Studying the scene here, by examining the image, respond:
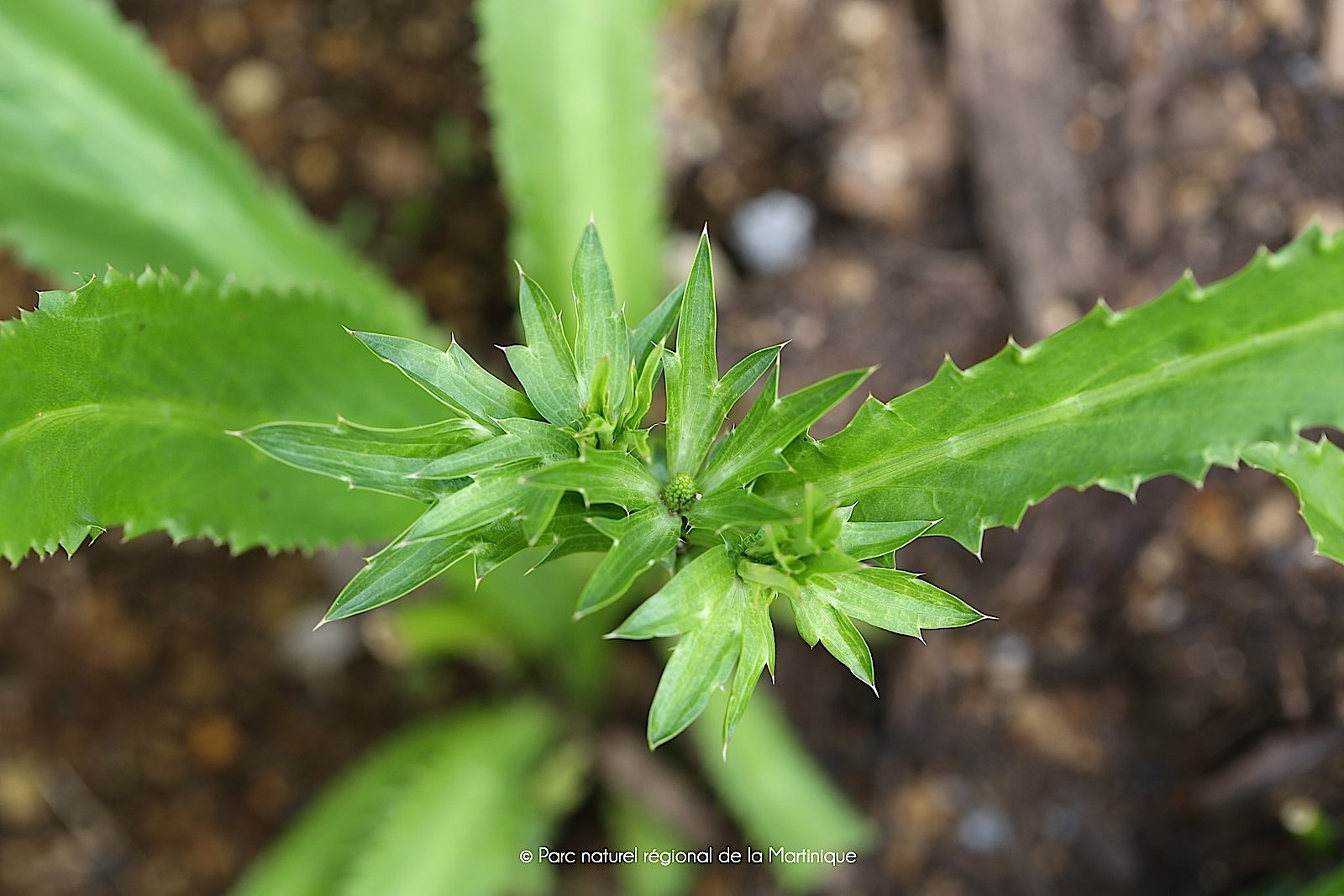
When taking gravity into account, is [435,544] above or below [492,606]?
above

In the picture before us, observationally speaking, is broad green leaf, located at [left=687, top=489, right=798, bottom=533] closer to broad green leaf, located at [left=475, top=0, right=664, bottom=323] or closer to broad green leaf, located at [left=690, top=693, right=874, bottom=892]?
broad green leaf, located at [left=475, top=0, right=664, bottom=323]

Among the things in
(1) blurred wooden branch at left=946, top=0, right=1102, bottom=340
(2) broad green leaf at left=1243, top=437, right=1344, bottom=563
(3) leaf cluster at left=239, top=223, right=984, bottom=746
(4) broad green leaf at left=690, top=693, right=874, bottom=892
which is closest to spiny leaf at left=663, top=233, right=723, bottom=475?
(3) leaf cluster at left=239, top=223, right=984, bottom=746

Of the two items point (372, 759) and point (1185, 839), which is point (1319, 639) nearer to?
point (1185, 839)

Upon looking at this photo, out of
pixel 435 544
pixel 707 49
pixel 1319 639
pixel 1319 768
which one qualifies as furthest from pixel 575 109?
pixel 1319 768

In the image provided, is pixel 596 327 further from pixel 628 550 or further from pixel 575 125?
pixel 575 125

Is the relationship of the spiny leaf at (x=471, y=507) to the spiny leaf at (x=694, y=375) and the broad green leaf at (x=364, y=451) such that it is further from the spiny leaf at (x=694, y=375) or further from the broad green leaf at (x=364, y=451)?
the spiny leaf at (x=694, y=375)

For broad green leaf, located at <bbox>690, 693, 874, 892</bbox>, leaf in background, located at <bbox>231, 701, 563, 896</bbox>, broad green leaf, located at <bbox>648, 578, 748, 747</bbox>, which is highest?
broad green leaf, located at <bbox>648, 578, 748, 747</bbox>

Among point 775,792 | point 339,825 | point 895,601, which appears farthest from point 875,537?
point 339,825
